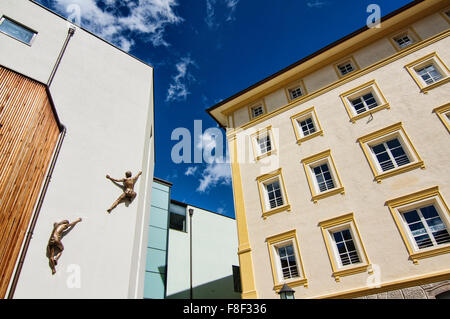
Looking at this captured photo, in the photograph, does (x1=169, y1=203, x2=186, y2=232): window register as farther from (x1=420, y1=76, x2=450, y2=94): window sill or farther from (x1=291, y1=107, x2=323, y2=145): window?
(x1=420, y1=76, x2=450, y2=94): window sill

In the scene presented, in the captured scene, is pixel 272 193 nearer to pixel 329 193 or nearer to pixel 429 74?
pixel 329 193

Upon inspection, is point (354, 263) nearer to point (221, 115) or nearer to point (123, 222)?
point (123, 222)

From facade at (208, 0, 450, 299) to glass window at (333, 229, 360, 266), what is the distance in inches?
1.6

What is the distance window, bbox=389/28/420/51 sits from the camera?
16.6 metres

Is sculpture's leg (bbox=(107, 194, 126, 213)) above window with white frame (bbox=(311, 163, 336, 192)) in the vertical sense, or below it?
below

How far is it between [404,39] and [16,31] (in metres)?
20.6

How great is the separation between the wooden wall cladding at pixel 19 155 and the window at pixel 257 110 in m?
13.0

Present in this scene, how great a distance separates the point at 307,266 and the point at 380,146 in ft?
22.7

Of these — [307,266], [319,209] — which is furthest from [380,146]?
[307,266]

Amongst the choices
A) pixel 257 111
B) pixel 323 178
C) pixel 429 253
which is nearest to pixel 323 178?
pixel 323 178

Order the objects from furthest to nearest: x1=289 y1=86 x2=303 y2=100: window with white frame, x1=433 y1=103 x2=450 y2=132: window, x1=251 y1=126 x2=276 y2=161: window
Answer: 1. x1=289 y1=86 x2=303 y2=100: window with white frame
2. x1=251 y1=126 x2=276 y2=161: window
3. x1=433 y1=103 x2=450 y2=132: window

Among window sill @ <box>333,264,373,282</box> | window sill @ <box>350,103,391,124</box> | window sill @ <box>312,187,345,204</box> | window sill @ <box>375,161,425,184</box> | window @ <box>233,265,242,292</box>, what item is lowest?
window sill @ <box>333,264,373,282</box>

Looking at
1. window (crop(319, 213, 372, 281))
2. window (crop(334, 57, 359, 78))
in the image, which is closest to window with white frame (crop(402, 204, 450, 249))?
window (crop(319, 213, 372, 281))

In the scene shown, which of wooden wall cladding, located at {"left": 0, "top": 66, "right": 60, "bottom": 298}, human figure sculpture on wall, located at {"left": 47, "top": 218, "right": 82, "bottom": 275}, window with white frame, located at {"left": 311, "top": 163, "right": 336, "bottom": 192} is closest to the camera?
wooden wall cladding, located at {"left": 0, "top": 66, "right": 60, "bottom": 298}
